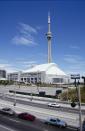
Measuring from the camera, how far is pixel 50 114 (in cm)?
6662

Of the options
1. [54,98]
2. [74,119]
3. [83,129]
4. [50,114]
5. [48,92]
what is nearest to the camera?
[83,129]

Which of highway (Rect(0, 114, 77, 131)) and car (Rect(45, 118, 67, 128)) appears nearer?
highway (Rect(0, 114, 77, 131))

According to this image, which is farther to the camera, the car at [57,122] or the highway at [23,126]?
the car at [57,122]

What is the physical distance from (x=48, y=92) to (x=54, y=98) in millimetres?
19594

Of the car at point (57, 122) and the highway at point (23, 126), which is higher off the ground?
the car at point (57, 122)

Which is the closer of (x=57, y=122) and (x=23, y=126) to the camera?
(x=23, y=126)

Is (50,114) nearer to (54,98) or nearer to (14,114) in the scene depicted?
(14,114)

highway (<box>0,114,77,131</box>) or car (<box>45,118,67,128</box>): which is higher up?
car (<box>45,118,67,128</box>)

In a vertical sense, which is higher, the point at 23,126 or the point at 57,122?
the point at 57,122

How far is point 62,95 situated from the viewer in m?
109

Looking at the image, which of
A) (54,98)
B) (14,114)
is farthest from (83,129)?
(54,98)

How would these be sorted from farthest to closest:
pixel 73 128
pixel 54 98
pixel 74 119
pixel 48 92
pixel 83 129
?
pixel 48 92 → pixel 54 98 → pixel 74 119 → pixel 73 128 → pixel 83 129

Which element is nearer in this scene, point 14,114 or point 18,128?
point 18,128

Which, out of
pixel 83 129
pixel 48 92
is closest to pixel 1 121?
pixel 83 129
